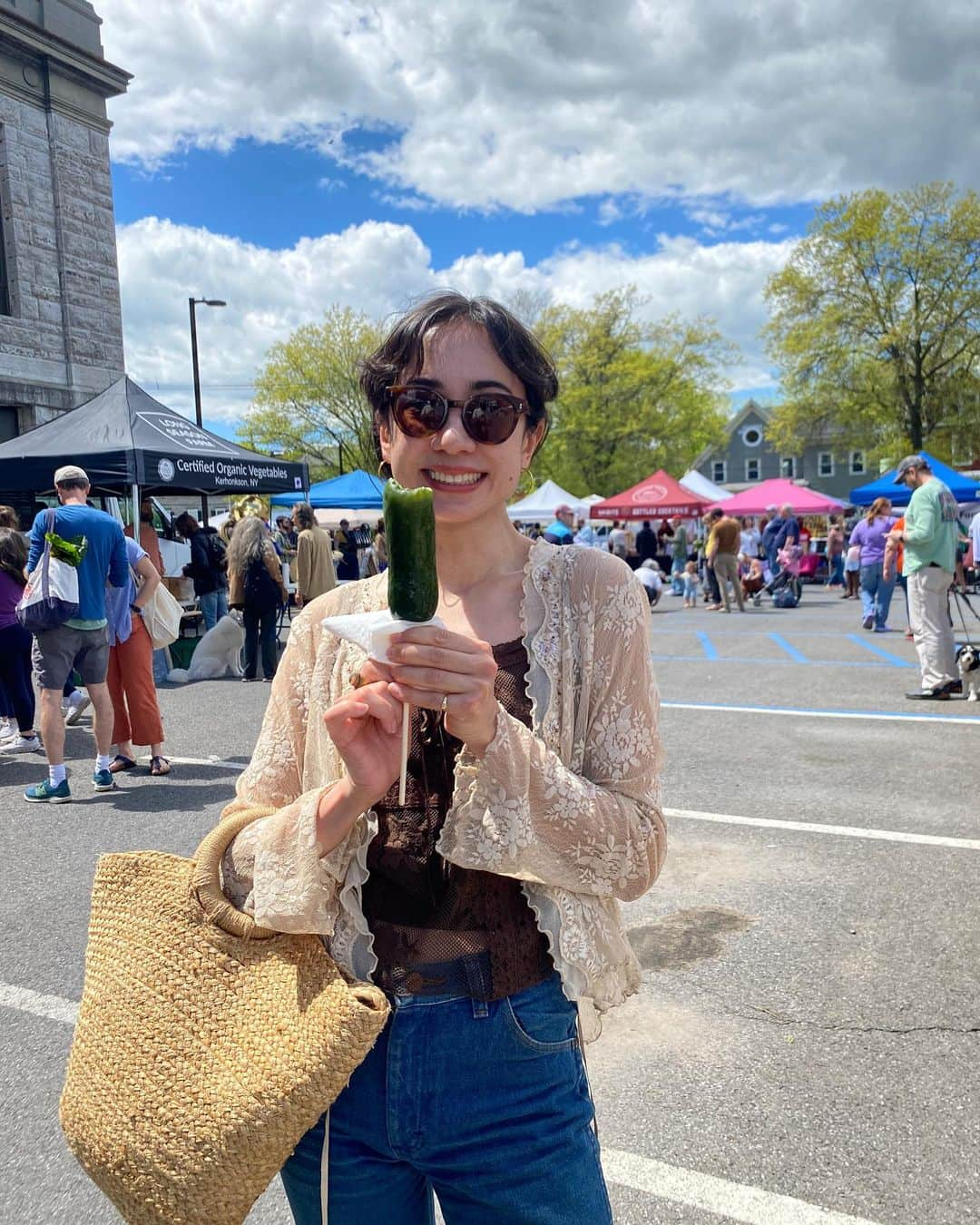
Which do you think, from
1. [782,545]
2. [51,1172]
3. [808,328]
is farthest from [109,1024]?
[808,328]

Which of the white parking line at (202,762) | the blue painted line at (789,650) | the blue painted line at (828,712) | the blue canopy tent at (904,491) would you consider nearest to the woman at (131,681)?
the white parking line at (202,762)

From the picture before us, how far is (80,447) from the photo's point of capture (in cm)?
1133

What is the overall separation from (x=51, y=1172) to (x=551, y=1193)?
2032mm

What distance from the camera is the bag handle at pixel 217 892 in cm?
136

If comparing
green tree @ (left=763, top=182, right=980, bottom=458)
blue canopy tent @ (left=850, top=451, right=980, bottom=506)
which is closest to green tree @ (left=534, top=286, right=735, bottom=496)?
green tree @ (left=763, top=182, right=980, bottom=458)

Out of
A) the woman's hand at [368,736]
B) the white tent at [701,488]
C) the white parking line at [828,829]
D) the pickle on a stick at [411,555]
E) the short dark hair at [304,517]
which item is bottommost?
the white parking line at [828,829]

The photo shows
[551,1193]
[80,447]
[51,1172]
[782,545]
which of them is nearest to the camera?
[551,1193]

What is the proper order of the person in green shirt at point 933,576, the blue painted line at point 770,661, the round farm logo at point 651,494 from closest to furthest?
the person in green shirt at point 933,576 → the blue painted line at point 770,661 → the round farm logo at point 651,494

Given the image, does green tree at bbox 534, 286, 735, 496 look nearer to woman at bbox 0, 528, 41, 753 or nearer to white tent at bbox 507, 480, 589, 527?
white tent at bbox 507, 480, 589, 527

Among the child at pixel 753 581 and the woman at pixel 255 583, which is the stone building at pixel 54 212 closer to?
the woman at pixel 255 583

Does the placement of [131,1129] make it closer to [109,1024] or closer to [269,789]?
[109,1024]

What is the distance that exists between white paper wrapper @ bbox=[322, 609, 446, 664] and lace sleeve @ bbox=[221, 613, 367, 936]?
255mm

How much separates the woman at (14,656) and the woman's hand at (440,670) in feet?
25.1

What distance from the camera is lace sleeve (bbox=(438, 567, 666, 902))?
1.29 metres
